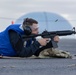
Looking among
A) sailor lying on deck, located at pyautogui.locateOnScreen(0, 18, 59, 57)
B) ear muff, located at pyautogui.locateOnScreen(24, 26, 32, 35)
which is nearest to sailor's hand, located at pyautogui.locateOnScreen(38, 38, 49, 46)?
sailor lying on deck, located at pyautogui.locateOnScreen(0, 18, 59, 57)

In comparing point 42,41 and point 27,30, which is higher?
point 27,30

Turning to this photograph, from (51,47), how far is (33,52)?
45 cm

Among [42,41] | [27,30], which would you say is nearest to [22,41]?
[27,30]

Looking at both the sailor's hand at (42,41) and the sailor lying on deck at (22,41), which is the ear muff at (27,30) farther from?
the sailor's hand at (42,41)

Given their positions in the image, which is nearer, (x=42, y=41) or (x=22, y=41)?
(x=42, y=41)

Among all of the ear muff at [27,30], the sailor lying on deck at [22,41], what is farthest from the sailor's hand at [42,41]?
the ear muff at [27,30]

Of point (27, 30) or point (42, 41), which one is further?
point (27, 30)

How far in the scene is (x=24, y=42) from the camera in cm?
1345

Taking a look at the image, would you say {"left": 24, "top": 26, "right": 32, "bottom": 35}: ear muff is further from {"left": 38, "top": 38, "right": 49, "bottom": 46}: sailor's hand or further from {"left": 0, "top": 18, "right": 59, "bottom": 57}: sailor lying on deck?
{"left": 38, "top": 38, "right": 49, "bottom": 46}: sailor's hand

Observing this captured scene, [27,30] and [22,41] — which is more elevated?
[27,30]

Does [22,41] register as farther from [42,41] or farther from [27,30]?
[42,41]
